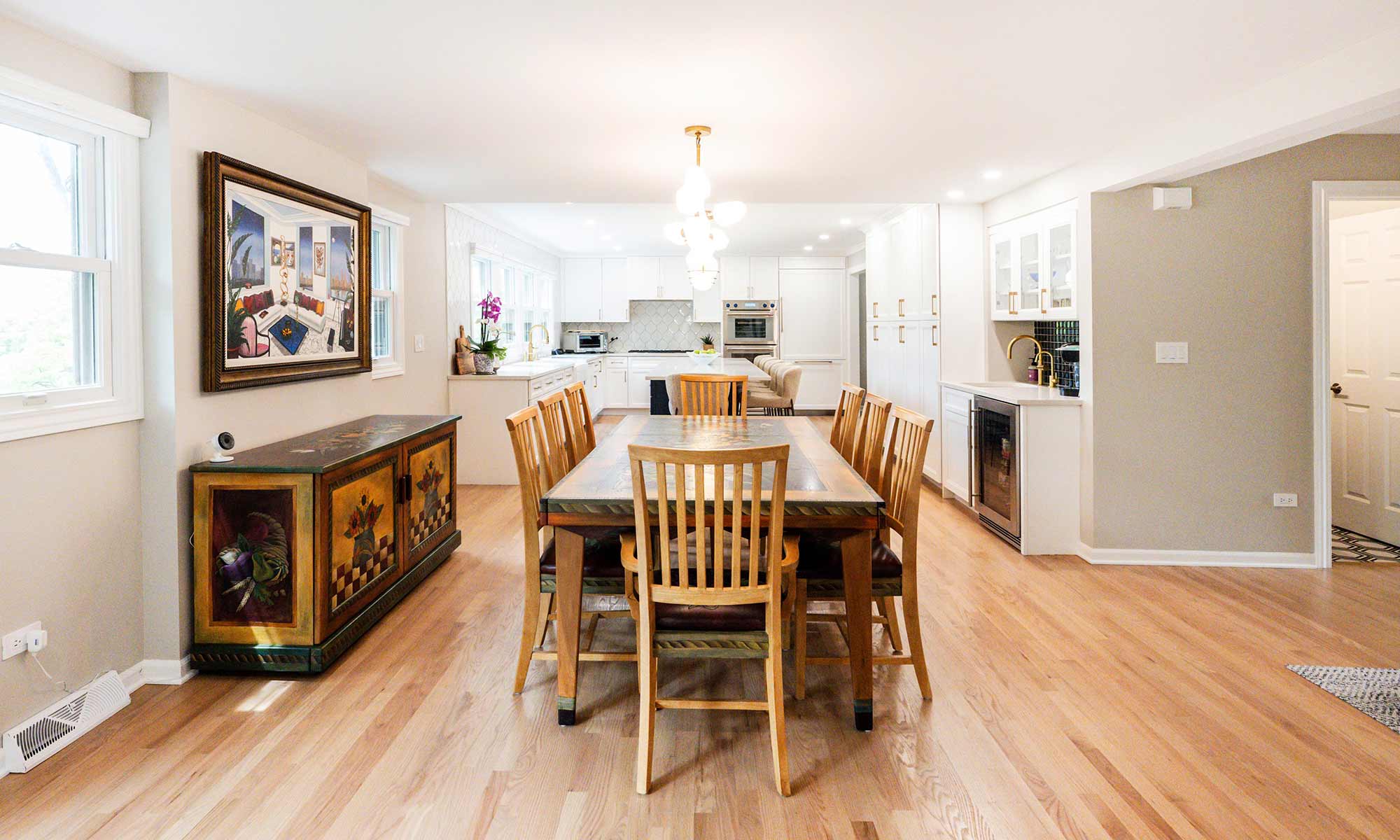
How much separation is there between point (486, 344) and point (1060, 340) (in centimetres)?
437

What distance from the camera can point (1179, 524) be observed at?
4324 mm

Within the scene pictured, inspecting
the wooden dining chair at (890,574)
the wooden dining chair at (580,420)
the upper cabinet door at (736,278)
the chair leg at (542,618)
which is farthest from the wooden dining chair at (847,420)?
the upper cabinet door at (736,278)

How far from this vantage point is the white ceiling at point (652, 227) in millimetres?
6848

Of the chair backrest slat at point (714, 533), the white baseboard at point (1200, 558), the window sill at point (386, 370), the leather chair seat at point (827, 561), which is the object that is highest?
the window sill at point (386, 370)

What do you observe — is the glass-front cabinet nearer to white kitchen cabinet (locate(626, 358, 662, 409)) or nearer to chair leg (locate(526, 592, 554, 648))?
chair leg (locate(526, 592, 554, 648))

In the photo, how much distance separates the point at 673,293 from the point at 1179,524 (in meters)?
8.01

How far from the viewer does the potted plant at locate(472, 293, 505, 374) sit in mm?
6539

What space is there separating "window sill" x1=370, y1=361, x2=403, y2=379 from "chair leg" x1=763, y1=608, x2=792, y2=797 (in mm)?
3463

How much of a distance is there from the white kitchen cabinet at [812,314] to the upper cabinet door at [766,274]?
0.07 metres

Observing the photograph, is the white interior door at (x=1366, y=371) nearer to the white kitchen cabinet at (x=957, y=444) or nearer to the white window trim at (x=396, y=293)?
the white kitchen cabinet at (x=957, y=444)

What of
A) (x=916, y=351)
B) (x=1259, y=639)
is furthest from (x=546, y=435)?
(x=916, y=351)

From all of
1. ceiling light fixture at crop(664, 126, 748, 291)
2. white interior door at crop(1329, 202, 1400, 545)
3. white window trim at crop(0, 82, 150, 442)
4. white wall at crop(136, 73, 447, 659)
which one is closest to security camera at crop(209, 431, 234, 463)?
white wall at crop(136, 73, 447, 659)

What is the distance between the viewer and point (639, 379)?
37.9ft

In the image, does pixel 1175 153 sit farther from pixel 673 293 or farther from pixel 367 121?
pixel 673 293
